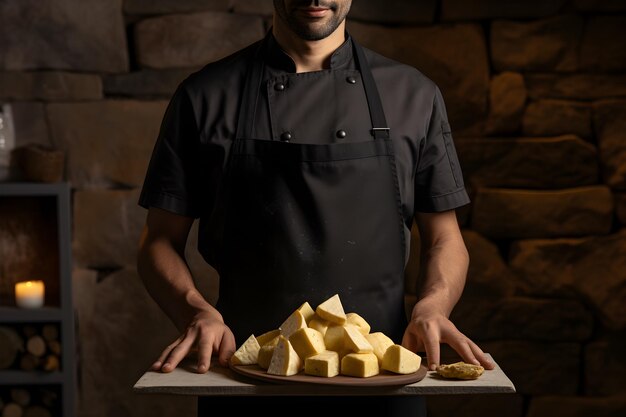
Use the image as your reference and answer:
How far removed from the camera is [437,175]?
1.88m

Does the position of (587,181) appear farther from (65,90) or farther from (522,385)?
(65,90)

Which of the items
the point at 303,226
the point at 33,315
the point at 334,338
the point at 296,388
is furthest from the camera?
the point at 33,315

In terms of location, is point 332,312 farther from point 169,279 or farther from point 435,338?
point 169,279

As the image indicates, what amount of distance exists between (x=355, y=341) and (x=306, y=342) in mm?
74

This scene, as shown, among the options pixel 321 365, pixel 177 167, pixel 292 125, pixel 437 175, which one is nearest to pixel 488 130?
pixel 437 175

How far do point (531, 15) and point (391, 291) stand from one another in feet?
4.70

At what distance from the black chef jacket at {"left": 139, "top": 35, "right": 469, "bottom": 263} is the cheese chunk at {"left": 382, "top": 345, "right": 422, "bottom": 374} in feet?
1.62

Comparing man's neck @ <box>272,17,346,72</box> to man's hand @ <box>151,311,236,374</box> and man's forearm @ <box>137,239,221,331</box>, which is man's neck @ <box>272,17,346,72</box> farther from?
man's hand @ <box>151,311,236,374</box>

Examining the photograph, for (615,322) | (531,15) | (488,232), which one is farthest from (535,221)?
(531,15)

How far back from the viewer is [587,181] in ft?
9.62

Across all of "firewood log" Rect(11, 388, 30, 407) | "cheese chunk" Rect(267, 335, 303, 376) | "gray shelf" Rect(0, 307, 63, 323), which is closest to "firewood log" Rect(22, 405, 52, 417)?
"firewood log" Rect(11, 388, 30, 407)

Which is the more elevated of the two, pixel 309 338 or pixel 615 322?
pixel 309 338

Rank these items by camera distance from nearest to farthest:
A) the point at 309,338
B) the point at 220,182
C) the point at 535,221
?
1. the point at 309,338
2. the point at 220,182
3. the point at 535,221

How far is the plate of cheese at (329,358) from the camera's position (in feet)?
4.52
